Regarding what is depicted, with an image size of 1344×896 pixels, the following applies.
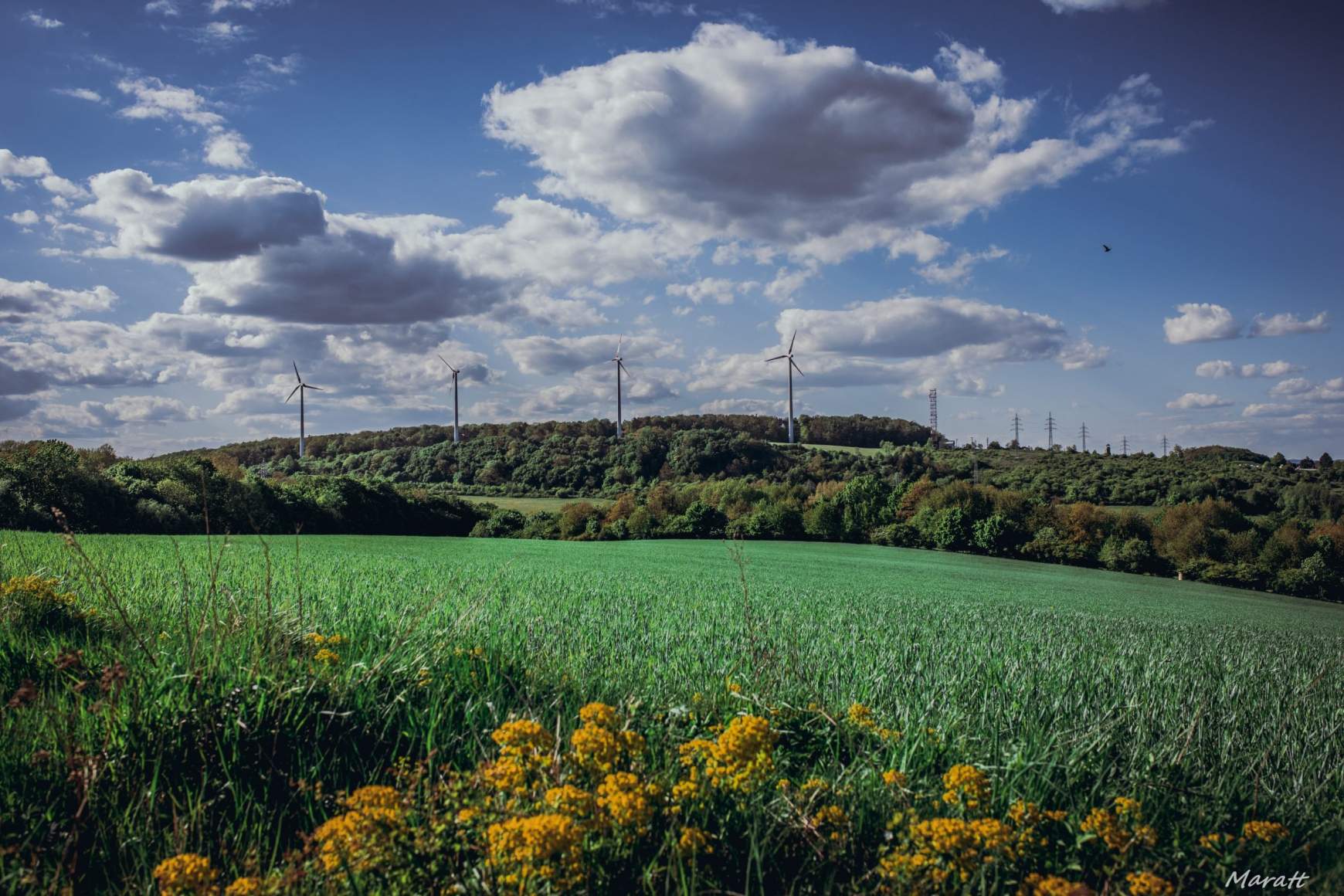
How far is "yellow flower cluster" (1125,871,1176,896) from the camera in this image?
2818 millimetres

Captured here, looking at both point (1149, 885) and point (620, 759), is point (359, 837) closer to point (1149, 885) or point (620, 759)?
point (620, 759)

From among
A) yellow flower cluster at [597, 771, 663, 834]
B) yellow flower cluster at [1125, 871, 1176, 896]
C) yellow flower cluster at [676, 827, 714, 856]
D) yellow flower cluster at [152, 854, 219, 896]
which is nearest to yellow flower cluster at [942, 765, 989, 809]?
yellow flower cluster at [1125, 871, 1176, 896]

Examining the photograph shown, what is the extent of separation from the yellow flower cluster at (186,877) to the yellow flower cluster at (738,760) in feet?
6.03

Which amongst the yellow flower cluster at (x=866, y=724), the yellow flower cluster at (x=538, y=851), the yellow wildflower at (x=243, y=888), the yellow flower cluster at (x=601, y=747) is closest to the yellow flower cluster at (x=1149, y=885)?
the yellow flower cluster at (x=866, y=724)

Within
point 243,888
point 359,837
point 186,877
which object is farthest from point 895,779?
point 186,877

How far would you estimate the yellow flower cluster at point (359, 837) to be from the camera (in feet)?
9.10

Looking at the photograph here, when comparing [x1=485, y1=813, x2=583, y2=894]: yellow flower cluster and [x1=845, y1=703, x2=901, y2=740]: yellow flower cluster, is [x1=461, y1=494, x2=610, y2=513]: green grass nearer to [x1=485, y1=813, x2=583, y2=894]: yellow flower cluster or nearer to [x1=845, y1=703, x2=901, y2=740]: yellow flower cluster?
[x1=845, y1=703, x2=901, y2=740]: yellow flower cluster

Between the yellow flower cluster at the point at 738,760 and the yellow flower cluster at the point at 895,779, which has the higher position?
the yellow flower cluster at the point at 738,760

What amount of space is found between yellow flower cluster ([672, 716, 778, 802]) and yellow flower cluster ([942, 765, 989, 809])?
891 mm

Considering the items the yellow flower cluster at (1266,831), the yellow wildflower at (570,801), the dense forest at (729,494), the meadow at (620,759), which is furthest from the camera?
the dense forest at (729,494)

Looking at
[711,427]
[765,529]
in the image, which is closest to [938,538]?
[765,529]

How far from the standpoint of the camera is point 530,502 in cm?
7556

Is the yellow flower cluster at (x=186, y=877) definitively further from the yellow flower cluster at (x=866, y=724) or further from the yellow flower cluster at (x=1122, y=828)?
the yellow flower cluster at (x=1122, y=828)

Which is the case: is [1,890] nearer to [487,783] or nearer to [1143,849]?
[487,783]
